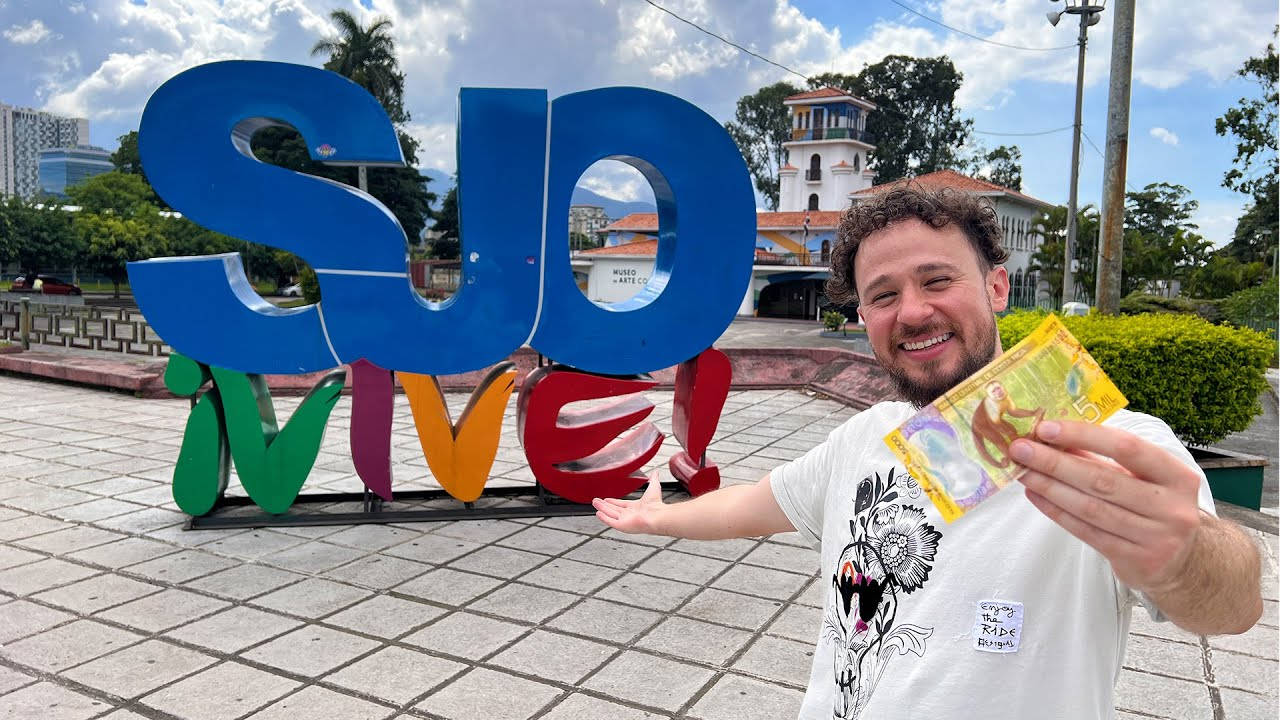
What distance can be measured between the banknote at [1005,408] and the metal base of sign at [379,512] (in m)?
5.22

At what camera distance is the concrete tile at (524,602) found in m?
4.52

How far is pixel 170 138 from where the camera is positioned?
5480 millimetres

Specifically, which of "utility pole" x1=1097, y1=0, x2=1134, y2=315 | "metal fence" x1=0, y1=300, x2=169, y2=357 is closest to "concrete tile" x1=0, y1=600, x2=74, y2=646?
"utility pole" x1=1097, y1=0, x2=1134, y2=315

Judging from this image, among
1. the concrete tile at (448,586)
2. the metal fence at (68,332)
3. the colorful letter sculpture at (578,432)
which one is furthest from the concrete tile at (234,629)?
the metal fence at (68,332)

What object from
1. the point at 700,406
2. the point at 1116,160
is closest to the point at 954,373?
the point at 700,406

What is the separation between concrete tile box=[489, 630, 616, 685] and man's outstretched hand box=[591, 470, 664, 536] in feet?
5.71

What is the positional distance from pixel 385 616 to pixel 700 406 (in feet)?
9.48

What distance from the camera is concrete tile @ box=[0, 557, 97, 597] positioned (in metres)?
4.75

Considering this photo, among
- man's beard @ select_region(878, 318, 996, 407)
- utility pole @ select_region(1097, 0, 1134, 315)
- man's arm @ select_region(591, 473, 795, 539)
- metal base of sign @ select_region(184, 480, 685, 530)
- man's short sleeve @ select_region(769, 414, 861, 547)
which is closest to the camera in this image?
man's beard @ select_region(878, 318, 996, 407)

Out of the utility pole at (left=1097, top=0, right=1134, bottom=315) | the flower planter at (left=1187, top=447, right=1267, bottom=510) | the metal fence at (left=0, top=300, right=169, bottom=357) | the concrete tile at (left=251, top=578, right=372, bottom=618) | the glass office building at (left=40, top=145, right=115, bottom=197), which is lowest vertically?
the concrete tile at (left=251, top=578, right=372, bottom=618)

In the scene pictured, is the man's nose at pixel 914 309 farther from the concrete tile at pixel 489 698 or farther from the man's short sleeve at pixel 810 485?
the concrete tile at pixel 489 698

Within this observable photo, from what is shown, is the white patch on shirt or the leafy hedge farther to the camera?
the leafy hedge

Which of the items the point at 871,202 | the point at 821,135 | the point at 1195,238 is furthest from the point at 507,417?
the point at 821,135

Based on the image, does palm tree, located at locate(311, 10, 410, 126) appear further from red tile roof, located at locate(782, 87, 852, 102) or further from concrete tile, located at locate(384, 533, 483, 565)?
concrete tile, located at locate(384, 533, 483, 565)
